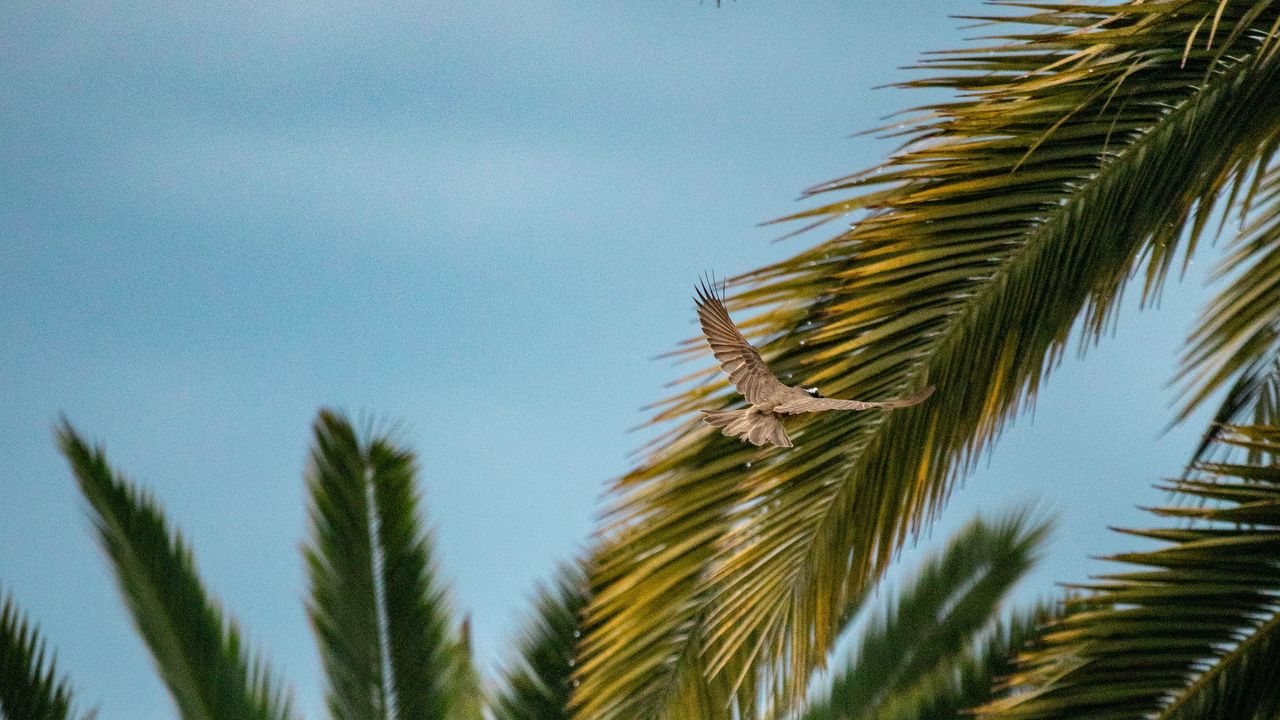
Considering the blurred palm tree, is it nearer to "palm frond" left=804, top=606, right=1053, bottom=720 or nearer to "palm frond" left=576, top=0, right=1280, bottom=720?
"palm frond" left=804, top=606, right=1053, bottom=720

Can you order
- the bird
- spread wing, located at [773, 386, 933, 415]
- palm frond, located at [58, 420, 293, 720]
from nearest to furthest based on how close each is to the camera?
spread wing, located at [773, 386, 933, 415], the bird, palm frond, located at [58, 420, 293, 720]

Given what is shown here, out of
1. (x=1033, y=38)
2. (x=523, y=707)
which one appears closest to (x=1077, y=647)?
(x=1033, y=38)

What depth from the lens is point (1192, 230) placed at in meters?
4.00

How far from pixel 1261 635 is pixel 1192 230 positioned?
1153 mm

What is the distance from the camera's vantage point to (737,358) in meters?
2.76

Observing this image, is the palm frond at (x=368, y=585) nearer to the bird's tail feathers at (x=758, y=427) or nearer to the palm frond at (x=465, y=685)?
the palm frond at (x=465, y=685)

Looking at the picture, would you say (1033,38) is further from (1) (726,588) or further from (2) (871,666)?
(2) (871,666)

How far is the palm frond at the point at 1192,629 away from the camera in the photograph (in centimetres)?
347

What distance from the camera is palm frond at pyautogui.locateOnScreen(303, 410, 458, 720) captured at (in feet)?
23.8

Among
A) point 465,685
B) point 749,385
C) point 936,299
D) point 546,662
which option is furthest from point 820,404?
point 465,685

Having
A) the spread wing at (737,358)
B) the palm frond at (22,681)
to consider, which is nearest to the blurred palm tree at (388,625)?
the palm frond at (22,681)

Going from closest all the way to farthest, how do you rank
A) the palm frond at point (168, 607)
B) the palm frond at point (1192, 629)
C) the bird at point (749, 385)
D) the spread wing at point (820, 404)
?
the spread wing at point (820, 404)
the bird at point (749, 385)
the palm frond at point (1192, 629)
the palm frond at point (168, 607)

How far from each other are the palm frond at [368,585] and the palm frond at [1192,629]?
440cm

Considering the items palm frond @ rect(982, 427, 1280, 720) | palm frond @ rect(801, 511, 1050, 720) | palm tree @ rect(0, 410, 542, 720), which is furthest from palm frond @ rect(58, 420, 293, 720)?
palm frond @ rect(982, 427, 1280, 720)
